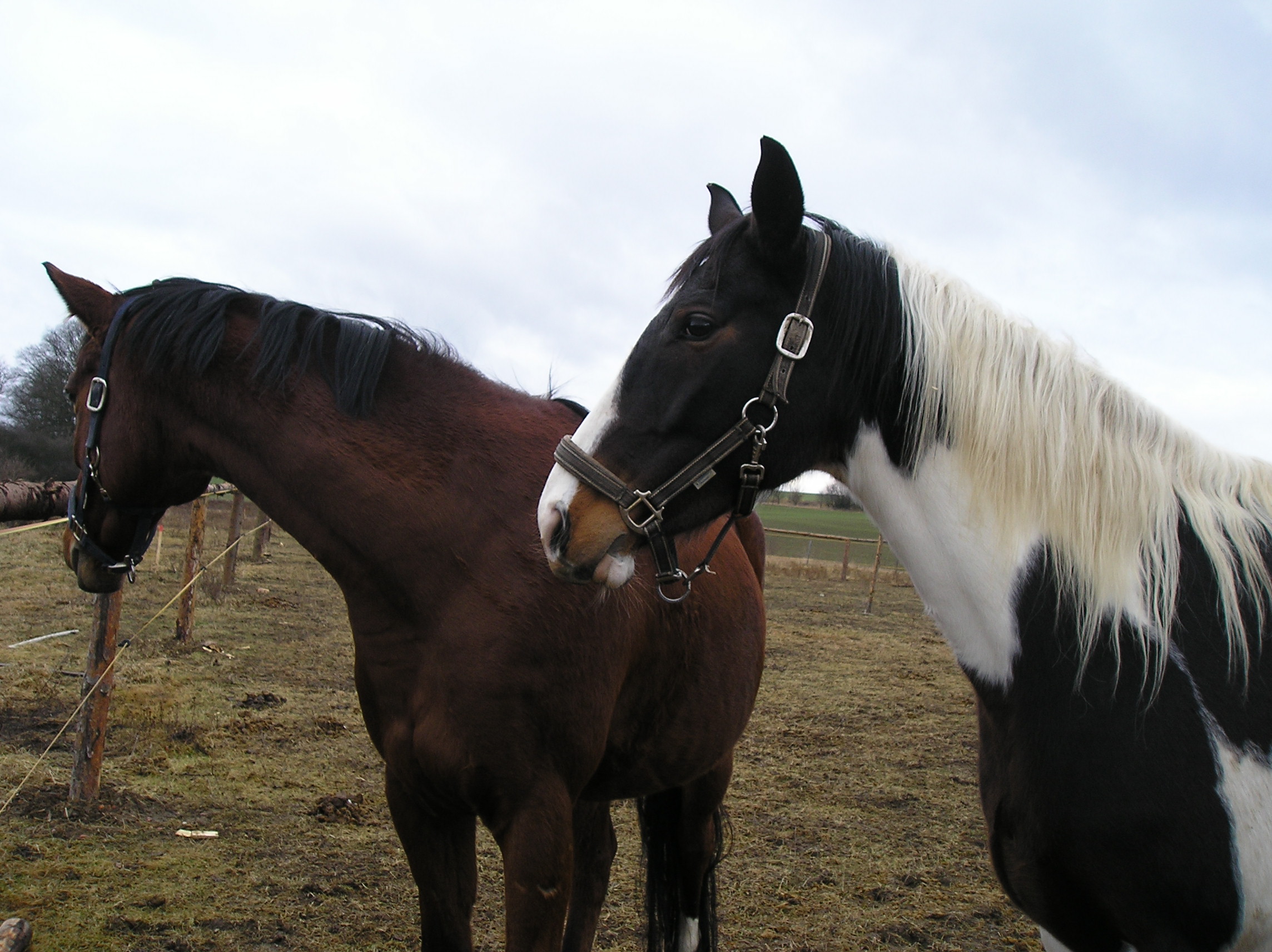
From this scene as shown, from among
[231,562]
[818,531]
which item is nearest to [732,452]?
[231,562]

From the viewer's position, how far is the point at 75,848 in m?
3.70

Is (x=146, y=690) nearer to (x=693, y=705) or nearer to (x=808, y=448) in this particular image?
(x=693, y=705)

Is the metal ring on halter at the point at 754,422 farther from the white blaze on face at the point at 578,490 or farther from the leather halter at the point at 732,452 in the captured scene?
the white blaze on face at the point at 578,490

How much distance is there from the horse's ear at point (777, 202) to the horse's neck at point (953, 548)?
0.40 m

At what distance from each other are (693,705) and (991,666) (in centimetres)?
111

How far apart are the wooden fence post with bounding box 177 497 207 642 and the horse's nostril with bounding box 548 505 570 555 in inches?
222

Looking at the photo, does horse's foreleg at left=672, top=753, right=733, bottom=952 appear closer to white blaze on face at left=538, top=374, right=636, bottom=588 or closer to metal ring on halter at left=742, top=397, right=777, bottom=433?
white blaze on face at left=538, top=374, right=636, bottom=588

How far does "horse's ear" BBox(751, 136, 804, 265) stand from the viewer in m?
1.40

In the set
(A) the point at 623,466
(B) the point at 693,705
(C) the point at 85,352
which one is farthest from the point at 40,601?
(A) the point at 623,466

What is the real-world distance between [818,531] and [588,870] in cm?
2754

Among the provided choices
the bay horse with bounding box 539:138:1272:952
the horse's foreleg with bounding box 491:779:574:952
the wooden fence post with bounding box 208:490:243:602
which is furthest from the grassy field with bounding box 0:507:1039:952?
the bay horse with bounding box 539:138:1272:952

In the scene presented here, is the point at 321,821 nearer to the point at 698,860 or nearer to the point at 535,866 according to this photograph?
the point at 698,860

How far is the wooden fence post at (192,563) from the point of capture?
22.1ft

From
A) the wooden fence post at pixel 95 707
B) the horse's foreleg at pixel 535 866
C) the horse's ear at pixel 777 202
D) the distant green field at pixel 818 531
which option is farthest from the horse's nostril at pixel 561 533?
the distant green field at pixel 818 531
